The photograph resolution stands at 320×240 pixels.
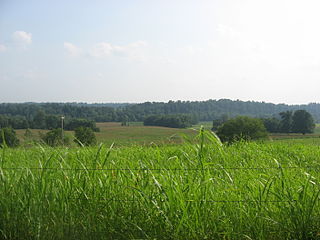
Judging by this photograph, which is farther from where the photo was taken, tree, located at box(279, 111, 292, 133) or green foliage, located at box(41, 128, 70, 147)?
tree, located at box(279, 111, 292, 133)

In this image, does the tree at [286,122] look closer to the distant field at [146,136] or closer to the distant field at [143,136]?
the distant field at [146,136]

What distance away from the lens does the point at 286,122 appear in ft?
74.3

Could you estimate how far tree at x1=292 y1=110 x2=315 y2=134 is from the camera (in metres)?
22.1

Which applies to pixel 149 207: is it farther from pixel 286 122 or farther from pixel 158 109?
pixel 158 109

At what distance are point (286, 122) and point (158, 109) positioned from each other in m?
14.1

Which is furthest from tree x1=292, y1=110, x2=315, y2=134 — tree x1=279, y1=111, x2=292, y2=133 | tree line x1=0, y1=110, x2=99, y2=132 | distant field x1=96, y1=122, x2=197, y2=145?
tree line x1=0, y1=110, x2=99, y2=132

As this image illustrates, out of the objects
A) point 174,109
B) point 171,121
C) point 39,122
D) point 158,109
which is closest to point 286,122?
point 171,121

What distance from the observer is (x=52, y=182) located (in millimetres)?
2646

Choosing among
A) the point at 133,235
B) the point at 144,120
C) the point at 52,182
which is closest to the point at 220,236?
the point at 133,235

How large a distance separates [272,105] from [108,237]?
34.8 meters

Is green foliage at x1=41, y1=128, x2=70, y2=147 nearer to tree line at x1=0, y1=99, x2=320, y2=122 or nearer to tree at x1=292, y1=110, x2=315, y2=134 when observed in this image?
tree line at x1=0, y1=99, x2=320, y2=122

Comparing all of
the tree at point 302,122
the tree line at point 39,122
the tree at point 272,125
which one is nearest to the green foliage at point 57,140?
the tree line at point 39,122

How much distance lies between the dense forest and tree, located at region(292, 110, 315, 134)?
113 cm

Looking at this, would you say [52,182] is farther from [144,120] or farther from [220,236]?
[144,120]
